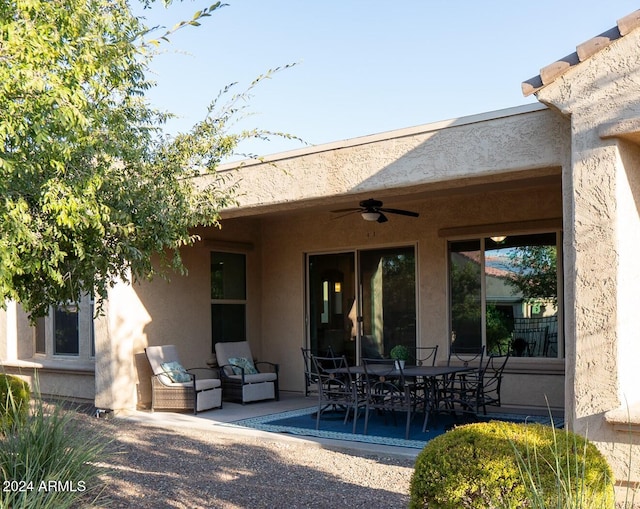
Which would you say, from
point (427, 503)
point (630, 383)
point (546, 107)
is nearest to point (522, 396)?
point (630, 383)

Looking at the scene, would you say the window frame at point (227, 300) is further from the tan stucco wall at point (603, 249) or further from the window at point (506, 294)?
the tan stucco wall at point (603, 249)

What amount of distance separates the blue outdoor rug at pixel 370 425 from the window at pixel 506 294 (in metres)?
1.21

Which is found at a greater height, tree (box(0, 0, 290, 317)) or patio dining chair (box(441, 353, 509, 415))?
tree (box(0, 0, 290, 317))

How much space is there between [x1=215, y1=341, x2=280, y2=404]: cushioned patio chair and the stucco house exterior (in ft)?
1.70

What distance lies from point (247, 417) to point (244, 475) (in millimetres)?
3278

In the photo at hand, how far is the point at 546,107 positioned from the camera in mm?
6172

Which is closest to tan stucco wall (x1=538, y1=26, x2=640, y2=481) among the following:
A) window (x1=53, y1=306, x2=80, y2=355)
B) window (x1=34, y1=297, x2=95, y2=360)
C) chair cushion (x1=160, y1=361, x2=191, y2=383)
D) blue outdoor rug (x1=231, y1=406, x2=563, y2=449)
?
blue outdoor rug (x1=231, y1=406, x2=563, y2=449)

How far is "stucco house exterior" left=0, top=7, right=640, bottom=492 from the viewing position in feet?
17.8

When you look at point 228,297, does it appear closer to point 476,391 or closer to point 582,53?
point 476,391

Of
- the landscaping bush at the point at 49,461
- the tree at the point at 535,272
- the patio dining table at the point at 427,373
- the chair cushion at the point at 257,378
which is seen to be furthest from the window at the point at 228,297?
the landscaping bush at the point at 49,461

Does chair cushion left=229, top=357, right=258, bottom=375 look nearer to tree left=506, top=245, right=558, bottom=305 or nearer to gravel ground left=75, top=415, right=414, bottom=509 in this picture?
gravel ground left=75, top=415, right=414, bottom=509

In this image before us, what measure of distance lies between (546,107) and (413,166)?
141 cm

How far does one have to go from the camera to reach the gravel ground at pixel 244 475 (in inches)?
209

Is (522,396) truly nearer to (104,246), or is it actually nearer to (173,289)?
(173,289)
